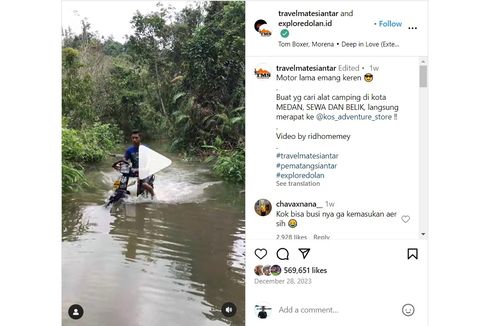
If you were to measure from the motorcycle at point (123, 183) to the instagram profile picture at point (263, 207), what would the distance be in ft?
3.93

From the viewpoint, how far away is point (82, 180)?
5113 millimetres

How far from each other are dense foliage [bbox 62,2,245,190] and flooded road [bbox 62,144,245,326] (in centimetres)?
32

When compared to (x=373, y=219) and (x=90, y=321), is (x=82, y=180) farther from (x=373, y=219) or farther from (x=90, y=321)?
(x=373, y=219)

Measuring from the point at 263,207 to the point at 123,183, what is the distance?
5.21 ft

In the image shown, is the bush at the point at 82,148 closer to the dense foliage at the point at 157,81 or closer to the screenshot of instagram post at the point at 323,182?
the dense foliage at the point at 157,81

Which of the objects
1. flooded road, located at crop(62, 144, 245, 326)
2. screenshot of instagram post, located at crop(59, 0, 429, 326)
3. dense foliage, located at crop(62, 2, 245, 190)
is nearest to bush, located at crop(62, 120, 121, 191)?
dense foliage, located at crop(62, 2, 245, 190)

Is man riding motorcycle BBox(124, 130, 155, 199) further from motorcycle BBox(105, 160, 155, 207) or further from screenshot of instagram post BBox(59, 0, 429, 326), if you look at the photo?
screenshot of instagram post BBox(59, 0, 429, 326)

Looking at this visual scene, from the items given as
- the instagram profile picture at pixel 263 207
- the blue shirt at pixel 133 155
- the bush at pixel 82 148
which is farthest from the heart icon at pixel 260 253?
the bush at pixel 82 148

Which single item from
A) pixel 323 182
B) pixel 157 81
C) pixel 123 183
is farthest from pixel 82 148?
pixel 323 182

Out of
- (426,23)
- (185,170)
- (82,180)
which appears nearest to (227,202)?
(185,170)

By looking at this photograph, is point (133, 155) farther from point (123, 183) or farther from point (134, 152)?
point (123, 183)

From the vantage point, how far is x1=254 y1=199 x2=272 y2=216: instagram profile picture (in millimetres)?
3617

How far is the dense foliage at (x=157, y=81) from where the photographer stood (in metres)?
4.04

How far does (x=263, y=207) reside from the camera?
3621 mm
